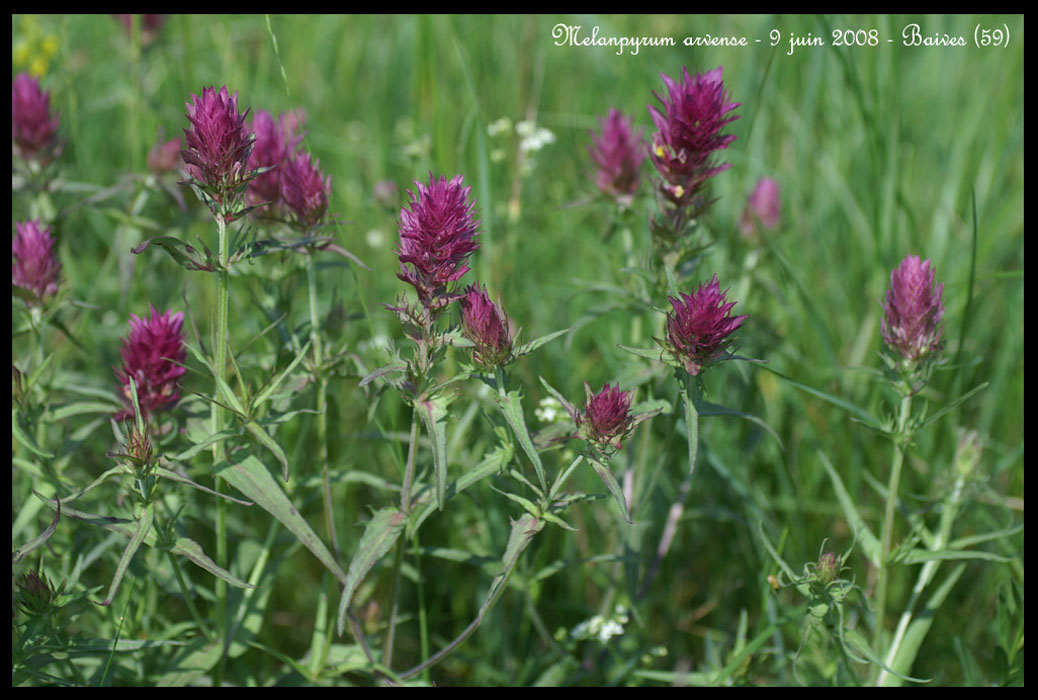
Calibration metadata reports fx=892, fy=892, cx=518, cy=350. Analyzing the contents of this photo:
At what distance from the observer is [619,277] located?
2.91m

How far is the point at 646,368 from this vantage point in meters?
2.21

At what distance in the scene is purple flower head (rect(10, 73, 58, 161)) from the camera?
254 centimetres

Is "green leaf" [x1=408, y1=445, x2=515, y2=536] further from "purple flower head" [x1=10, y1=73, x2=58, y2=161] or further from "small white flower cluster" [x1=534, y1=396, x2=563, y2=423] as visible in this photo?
"purple flower head" [x1=10, y1=73, x2=58, y2=161]

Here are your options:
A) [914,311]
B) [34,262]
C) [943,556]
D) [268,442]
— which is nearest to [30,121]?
[34,262]

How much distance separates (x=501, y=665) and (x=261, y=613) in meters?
0.75

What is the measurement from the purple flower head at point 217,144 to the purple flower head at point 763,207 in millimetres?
1759

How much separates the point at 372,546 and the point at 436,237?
652 millimetres

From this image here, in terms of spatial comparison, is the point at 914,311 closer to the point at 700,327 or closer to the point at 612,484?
the point at 700,327

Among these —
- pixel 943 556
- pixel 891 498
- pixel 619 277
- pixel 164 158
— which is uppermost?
pixel 164 158

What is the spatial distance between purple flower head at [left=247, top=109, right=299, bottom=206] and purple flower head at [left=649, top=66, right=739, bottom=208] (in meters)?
0.87

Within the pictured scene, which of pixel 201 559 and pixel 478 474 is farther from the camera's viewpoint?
pixel 478 474

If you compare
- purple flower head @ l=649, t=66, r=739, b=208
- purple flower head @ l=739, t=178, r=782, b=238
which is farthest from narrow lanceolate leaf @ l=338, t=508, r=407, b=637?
purple flower head @ l=739, t=178, r=782, b=238

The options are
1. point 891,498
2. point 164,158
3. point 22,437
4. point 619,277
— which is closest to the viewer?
point 22,437

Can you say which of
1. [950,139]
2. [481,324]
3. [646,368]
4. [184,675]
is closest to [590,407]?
[481,324]
